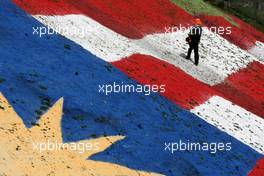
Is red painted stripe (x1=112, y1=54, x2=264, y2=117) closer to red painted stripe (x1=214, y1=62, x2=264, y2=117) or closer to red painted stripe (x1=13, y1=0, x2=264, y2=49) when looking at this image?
red painted stripe (x1=214, y1=62, x2=264, y2=117)

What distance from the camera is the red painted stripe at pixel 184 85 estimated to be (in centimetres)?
2134

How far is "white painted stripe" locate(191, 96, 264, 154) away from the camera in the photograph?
20.5 m

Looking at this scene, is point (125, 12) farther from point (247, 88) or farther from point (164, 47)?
point (247, 88)

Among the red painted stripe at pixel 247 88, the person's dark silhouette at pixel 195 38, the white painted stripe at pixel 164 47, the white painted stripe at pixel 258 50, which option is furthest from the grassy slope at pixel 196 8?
the person's dark silhouette at pixel 195 38

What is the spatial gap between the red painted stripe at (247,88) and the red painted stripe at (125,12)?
5.34 meters

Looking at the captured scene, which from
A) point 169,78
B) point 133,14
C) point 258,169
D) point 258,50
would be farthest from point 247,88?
point 258,50

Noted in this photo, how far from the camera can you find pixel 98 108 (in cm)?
1748

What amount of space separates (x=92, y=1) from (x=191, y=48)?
6515 millimetres

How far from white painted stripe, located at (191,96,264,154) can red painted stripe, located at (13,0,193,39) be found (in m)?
6.77

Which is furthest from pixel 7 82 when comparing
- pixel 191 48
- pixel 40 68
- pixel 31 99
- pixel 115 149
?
pixel 191 48

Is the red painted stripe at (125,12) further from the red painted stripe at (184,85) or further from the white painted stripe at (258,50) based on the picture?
the white painted stripe at (258,50)

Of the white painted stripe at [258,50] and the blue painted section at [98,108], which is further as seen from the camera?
the white painted stripe at [258,50]

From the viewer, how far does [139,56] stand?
77.0 ft

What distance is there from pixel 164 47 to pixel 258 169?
11.0m
